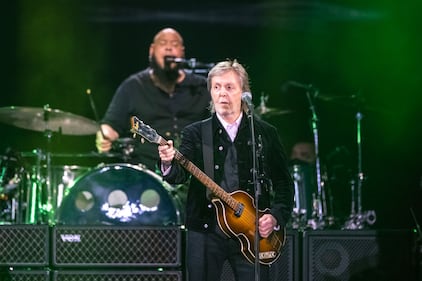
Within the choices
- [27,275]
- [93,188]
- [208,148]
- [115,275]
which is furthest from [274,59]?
[27,275]

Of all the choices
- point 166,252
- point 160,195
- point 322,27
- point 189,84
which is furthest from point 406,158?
point 166,252

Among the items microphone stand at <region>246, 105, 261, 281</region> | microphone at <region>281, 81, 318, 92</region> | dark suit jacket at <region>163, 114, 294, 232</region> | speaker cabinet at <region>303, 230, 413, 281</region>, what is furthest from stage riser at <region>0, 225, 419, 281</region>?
microphone at <region>281, 81, 318, 92</region>

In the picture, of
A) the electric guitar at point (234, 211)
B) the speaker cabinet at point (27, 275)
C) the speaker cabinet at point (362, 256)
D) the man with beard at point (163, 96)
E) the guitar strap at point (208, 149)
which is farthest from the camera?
the man with beard at point (163, 96)

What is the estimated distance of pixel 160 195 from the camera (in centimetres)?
794

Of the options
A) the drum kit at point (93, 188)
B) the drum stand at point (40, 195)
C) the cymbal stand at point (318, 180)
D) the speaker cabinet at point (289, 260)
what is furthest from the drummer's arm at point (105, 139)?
the speaker cabinet at point (289, 260)

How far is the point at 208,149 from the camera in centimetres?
580

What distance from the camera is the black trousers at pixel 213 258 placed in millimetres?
5645

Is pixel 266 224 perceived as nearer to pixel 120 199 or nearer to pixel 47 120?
pixel 120 199

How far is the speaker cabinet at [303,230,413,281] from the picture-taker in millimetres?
6848

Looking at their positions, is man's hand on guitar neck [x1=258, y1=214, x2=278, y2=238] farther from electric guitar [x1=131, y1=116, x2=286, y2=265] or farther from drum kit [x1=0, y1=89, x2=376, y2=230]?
drum kit [x1=0, y1=89, x2=376, y2=230]

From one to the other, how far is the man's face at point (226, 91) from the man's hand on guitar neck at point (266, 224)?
2.50ft

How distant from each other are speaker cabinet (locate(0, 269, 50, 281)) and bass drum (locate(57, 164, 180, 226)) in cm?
125

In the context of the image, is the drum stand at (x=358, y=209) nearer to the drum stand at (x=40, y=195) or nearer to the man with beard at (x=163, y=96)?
Result: the man with beard at (x=163, y=96)

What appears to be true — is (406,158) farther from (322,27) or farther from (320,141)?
(322,27)
